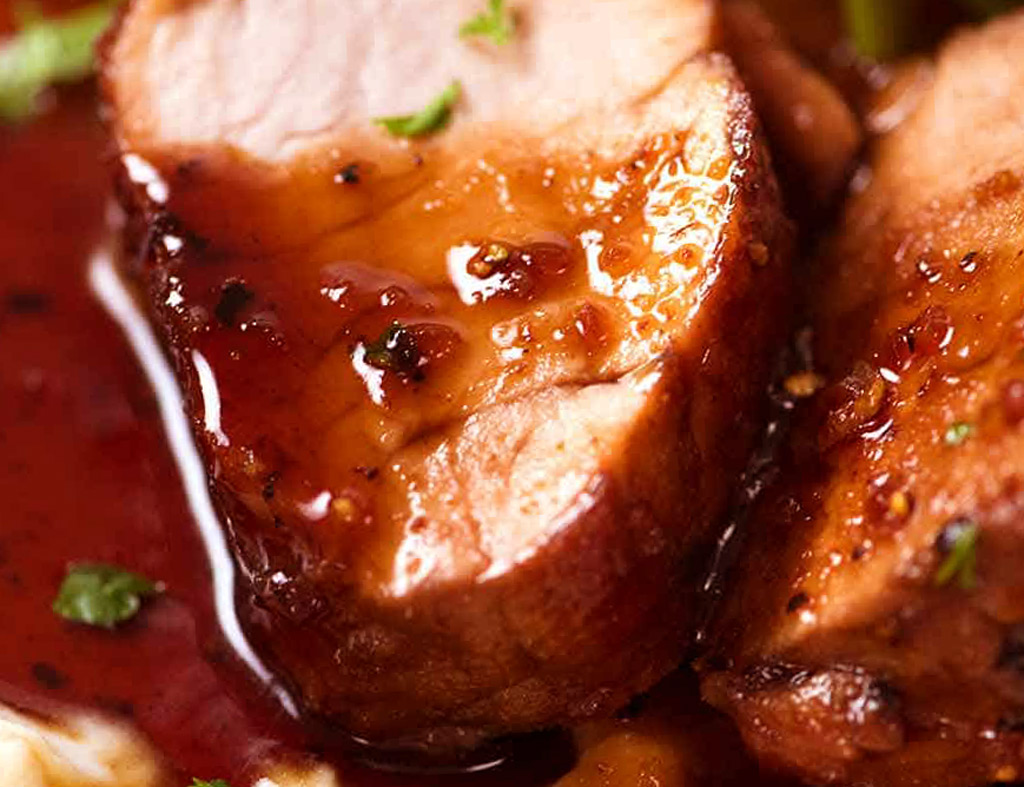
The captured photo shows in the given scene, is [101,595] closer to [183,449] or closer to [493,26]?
[183,449]

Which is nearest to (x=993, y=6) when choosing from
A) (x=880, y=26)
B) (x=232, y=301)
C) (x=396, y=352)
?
(x=880, y=26)

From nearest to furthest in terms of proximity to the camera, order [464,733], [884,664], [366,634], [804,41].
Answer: [884,664] → [366,634] → [464,733] → [804,41]

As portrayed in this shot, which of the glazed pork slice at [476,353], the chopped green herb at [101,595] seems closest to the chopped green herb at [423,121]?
the glazed pork slice at [476,353]

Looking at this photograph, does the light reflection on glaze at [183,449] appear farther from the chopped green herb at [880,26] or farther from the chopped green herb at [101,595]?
the chopped green herb at [880,26]

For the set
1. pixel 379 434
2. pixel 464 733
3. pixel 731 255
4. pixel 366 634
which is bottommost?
pixel 464 733

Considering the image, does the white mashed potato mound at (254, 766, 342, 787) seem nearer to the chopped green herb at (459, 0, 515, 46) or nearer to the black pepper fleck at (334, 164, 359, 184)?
the black pepper fleck at (334, 164, 359, 184)

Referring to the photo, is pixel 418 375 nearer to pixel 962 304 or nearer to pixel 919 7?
pixel 962 304

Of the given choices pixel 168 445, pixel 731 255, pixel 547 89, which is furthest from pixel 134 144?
pixel 731 255
